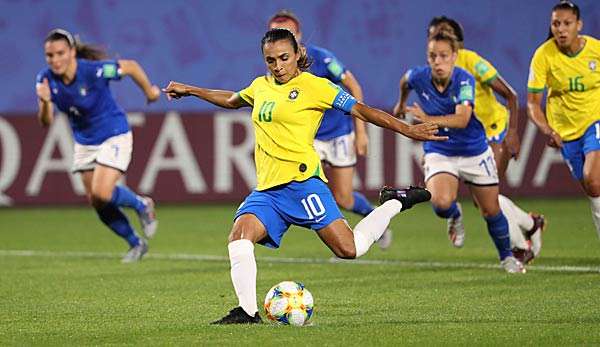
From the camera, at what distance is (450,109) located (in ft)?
36.0

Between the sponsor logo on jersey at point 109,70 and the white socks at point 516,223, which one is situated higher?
the sponsor logo on jersey at point 109,70

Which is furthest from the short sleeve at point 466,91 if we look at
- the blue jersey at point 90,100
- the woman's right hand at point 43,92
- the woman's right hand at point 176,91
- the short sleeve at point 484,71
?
the woman's right hand at point 43,92

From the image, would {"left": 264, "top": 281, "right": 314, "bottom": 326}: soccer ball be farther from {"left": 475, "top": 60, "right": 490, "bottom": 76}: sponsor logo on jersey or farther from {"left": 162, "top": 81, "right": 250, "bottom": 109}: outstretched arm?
{"left": 475, "top": 60, "right": 490, "bottom": 76}: sponsor logo on jersey

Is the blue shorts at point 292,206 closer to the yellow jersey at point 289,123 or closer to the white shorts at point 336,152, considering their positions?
the yellow jersey at point 289,123

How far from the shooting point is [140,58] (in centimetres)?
2159

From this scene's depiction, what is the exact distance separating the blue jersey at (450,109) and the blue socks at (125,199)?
3043mm

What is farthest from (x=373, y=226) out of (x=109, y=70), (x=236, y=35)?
(x=236, y=35)

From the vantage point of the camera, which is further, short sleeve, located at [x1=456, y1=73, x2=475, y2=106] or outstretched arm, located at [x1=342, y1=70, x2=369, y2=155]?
outstretched arm, located at [x1=342, y1=70, x2=369, y2=155]

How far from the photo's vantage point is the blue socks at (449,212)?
1149 centimetres

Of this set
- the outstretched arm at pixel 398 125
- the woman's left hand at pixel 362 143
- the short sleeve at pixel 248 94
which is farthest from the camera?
the woman's left hand at pixel 362 143

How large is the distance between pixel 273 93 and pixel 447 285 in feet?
8.43

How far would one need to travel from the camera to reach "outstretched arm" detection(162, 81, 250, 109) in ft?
28.7

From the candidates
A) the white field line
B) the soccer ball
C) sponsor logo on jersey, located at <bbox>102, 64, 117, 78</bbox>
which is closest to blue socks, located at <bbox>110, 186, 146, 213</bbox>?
the white field line

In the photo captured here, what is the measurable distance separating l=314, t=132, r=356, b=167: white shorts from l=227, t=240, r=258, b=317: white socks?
15.9 feet
